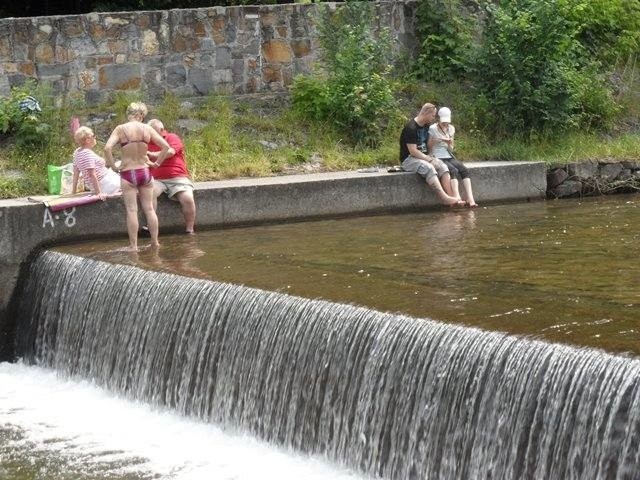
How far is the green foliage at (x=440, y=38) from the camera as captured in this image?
18656mm

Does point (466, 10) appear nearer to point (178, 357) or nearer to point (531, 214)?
point (531, 214)

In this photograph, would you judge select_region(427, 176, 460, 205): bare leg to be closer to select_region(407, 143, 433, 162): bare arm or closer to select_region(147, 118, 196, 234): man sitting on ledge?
select_region(407, 143, 433, 162): bare arm

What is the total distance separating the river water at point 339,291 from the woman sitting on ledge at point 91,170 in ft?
1.96

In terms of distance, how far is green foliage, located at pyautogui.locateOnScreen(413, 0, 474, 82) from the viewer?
734 inches

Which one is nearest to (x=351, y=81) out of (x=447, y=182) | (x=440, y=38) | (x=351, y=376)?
(x=440, y=38)

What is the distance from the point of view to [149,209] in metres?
13.2

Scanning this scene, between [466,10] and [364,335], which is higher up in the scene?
[466,10]

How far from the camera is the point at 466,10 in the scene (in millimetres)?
19109

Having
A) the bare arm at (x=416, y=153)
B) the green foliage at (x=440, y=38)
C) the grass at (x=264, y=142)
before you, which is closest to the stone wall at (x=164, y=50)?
the grass at (x=264, y=142)

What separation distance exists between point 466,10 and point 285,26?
2.73 m

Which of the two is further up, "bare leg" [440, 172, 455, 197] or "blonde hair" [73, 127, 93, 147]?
"blonde hair" [73, 127, 93, 147]

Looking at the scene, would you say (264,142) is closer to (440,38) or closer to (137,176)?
(440,38)

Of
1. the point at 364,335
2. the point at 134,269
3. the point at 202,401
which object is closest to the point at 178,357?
the point at 202,401

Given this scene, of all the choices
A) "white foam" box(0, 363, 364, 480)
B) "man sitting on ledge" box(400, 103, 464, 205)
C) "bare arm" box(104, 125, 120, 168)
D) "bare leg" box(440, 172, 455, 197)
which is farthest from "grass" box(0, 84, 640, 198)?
"white foam" box(0, 363, 364, 480)
